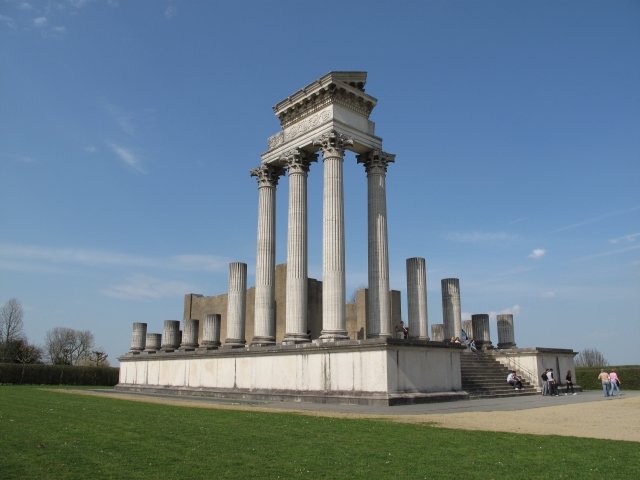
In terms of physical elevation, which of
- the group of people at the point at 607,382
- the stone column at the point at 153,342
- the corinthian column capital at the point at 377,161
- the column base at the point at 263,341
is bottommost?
the group of people at the point at 607,382

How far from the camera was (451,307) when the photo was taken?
1312 inches

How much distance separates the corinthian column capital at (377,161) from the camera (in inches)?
1196

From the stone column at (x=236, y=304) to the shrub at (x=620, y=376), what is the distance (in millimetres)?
25984

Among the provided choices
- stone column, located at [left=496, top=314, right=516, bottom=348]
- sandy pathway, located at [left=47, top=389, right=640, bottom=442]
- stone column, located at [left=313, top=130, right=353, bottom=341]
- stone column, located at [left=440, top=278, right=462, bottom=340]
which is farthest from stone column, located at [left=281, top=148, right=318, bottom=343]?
stone column, located at [left=496, top=314, right=516, bottom=348]

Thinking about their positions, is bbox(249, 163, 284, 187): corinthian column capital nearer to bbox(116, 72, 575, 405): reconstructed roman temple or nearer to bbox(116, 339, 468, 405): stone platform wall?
bbox(116, 72, 575, 405): reconstructed roman temple

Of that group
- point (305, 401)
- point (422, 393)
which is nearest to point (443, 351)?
point (422, 393)

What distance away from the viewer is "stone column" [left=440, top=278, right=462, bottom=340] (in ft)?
109

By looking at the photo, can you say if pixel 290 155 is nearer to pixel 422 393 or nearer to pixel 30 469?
pixel 422 393

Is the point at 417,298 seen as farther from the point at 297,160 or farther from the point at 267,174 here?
the point at 267,174

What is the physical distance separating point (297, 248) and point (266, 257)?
325 cm

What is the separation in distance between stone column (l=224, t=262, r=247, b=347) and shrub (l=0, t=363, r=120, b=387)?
31232 mm

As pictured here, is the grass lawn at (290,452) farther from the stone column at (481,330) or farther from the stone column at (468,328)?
the stone column at (468,328)

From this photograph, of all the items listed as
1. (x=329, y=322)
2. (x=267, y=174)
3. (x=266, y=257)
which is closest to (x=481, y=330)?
(x=329, y=322)

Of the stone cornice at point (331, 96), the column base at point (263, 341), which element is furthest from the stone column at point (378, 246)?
the column base at point (263, 341)
